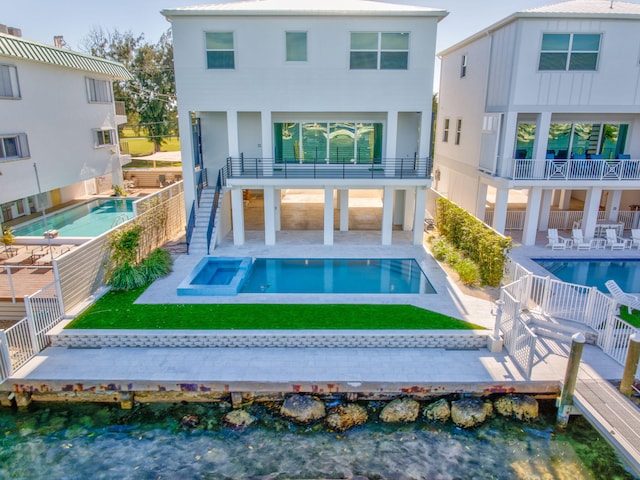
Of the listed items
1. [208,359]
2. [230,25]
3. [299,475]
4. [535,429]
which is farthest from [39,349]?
[230,25]

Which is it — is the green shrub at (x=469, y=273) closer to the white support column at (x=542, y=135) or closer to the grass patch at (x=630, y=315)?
the grass patch at (x=630, y=315)

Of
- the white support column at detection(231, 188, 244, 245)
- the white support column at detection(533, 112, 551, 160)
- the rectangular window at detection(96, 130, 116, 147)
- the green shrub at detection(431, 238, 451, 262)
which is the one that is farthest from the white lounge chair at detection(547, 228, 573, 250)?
the rectangular window at detection(96, 130, 116, 147)

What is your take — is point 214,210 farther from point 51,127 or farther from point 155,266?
point 51,127

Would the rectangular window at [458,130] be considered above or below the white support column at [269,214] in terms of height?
above

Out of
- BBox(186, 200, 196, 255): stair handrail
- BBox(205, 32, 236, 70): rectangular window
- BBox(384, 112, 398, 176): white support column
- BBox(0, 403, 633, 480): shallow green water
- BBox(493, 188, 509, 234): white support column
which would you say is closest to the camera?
BBox(0, 403, 633, 480): shallow green water

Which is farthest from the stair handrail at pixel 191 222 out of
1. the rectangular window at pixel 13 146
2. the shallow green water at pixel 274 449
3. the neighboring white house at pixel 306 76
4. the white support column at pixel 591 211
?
the white support column at pixel 591 211

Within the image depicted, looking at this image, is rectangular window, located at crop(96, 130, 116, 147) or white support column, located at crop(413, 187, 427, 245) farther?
rectangular window, located at crop(96, 130, 116, 147)

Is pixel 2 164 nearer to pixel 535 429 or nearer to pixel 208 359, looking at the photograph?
pixel 208 359

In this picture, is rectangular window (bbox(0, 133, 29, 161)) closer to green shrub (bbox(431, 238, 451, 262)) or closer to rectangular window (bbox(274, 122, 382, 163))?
rectangular window (bbox(274, 122, 382, 163))
